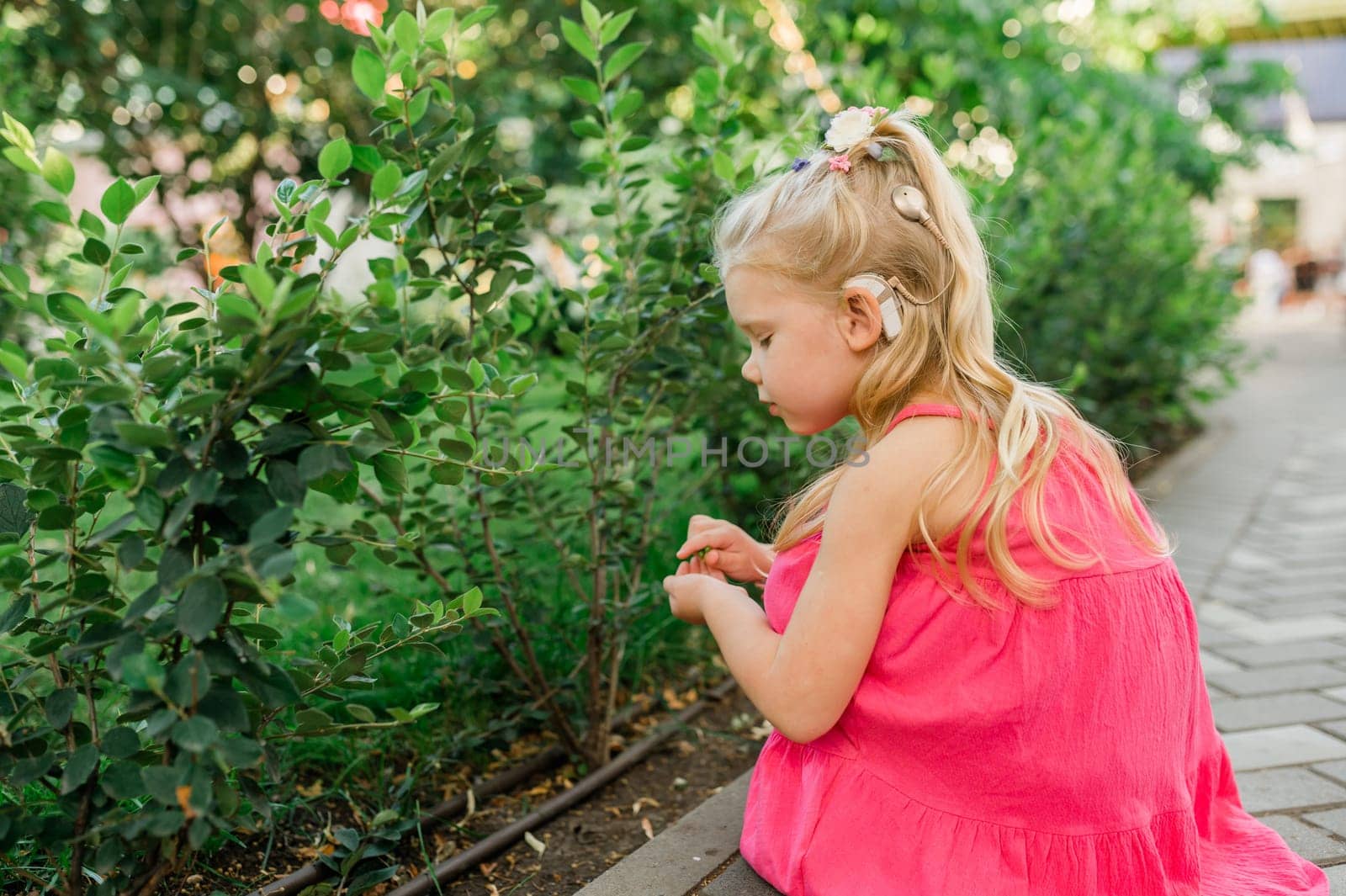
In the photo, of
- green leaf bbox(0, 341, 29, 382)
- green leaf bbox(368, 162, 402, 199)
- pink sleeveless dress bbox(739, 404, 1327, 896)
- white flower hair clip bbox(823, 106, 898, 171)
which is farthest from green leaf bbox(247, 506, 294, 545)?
white flower hair clip bbox(823, 106, 898, 171)

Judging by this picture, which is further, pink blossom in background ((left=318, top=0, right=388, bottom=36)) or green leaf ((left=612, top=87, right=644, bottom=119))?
pink blossom in background ((left=318, top=0, right=388, bottom=36))

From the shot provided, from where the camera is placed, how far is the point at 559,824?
2.12 m

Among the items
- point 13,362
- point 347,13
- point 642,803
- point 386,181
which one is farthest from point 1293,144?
point 13,362

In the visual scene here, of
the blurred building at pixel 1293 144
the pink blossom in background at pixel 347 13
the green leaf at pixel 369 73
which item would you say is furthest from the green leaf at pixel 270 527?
the blurred building at pixel 1293 144

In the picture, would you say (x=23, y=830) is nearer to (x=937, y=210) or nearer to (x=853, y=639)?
(x=853, y=639)

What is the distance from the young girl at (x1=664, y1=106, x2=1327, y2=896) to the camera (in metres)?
1.62

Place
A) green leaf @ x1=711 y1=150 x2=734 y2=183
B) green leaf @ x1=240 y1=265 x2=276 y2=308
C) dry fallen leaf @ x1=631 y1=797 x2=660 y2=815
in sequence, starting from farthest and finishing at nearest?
1. dry fallen leaf @ x1=631 y1=797 x2=660 y2=815
2. green leaf @ x1=711 y1=150 x2=734 y2=183
3. green leaf @ x1=240 y1=265 x2=276 y2=308

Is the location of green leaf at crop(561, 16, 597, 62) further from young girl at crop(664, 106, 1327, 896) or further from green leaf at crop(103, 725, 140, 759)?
green leaf at crop(103, 725, 140, 759)

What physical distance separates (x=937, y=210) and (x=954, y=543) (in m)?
0.55

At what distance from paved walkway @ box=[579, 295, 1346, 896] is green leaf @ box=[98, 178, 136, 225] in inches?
49.4

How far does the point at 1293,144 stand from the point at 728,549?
1114cm

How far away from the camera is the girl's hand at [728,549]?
1.99 m

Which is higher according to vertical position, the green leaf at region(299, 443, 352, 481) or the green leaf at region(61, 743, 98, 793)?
the green leaf at region(299, 443, 352, 481)

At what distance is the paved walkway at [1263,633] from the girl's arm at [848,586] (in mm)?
402
